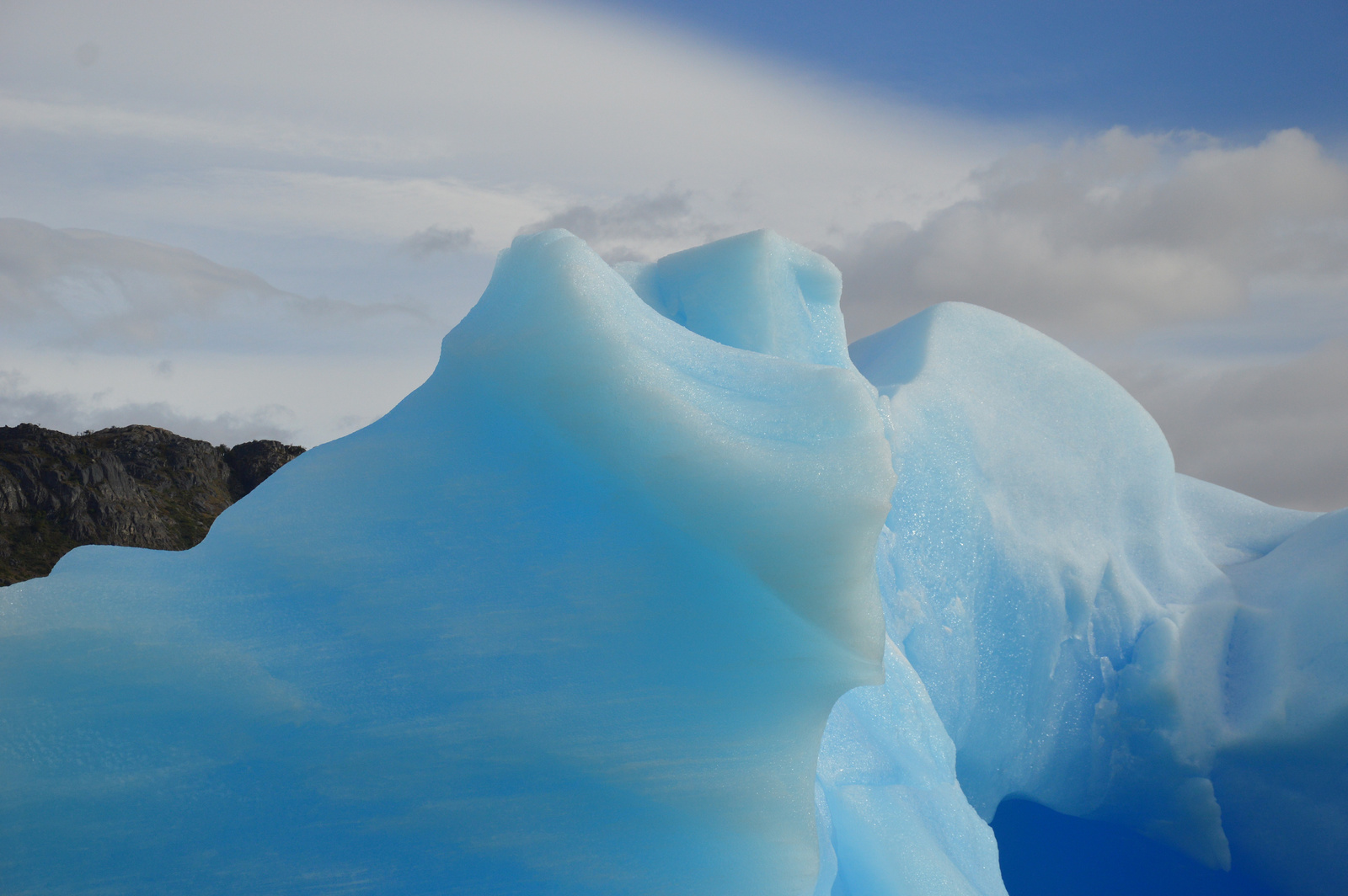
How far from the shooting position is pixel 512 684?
2.17 meters

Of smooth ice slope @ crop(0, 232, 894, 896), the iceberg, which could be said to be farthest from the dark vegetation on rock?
smooth ice slope @ crop(0, 232, 894, 896)

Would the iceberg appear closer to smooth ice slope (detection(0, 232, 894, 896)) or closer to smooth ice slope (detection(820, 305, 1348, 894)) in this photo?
smooth ice slope (detection(0, 232, 894, 896))

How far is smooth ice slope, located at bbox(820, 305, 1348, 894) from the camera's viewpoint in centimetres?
428

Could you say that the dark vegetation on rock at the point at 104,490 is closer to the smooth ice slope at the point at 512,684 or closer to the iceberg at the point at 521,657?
the iceberg at the point at 521,657

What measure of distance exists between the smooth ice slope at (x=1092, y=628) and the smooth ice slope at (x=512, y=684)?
72.5 inches

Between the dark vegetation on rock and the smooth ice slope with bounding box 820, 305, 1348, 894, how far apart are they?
26383 mm

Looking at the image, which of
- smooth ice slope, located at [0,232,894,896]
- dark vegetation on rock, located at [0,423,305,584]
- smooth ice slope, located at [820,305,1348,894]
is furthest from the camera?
dark vegetation on rock, located at [0,423,305,584]

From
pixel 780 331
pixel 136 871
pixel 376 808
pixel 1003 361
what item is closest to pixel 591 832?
pixel 376 808

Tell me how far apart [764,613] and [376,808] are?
0.97m

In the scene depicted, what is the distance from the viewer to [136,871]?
6.95 ft

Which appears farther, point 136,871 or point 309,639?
point 309,639

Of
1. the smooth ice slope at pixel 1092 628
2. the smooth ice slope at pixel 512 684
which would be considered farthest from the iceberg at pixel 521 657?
the smooth ice slope at pixel 1092 628

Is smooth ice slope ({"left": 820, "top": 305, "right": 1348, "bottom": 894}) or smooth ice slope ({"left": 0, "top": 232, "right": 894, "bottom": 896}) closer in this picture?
smooth ice slope ({"left": 0, "top": 232, "right": 894, "bottom": 896})

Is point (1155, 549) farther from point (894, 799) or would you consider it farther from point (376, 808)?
point (376, 808)
